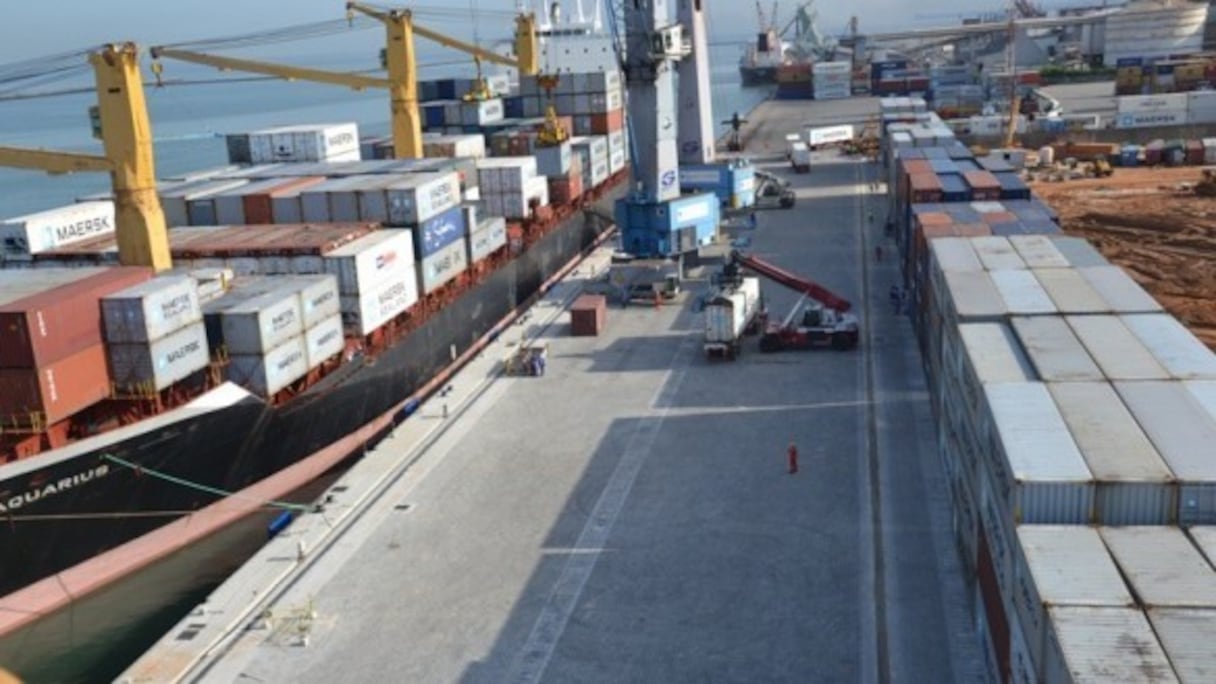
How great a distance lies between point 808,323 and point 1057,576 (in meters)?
24.4

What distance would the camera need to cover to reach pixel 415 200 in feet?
120

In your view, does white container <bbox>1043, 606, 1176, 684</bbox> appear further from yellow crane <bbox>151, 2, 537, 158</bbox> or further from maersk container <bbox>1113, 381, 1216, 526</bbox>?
yellow crane <bbox>151, 2, 537, 158</bbox>

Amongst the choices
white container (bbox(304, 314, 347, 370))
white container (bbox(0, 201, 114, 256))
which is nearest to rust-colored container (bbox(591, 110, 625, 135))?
white container (bbox(0, 201, 114, 256))

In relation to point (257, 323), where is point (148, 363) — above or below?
below

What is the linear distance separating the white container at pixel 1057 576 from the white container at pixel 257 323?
1935 cm

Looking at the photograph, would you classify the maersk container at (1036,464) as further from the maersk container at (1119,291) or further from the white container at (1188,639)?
the maersk container at (1119,291)

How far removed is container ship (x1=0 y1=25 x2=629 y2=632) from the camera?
23234mm

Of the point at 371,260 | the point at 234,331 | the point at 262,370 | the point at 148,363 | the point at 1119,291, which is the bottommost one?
the point at 262,370

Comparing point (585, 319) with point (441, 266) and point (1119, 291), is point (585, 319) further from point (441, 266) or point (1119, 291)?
point (1119, 291)

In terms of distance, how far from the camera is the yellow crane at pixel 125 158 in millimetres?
28016

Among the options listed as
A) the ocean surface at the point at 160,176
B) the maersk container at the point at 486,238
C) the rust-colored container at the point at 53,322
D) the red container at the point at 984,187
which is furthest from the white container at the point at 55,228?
the red container at the point at 984,187

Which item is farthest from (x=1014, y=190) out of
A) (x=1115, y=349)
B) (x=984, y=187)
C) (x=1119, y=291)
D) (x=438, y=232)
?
(x=1115, y=349)

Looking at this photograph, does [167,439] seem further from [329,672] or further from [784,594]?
[784,594]

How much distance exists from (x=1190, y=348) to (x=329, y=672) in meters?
16.5
